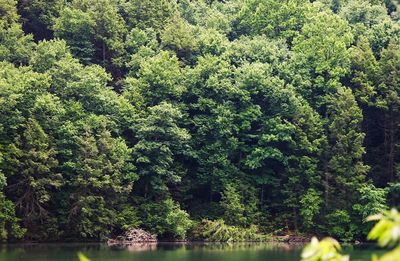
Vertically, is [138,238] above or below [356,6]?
below

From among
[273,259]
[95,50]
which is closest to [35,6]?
[95,50]

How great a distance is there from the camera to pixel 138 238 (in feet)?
135

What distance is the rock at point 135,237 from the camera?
41156 millimetres

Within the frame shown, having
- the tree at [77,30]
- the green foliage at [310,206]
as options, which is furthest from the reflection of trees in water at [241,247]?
the tree at [77,30]

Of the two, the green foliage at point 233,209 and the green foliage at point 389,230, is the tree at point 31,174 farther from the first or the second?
the green foliage at point 389,230

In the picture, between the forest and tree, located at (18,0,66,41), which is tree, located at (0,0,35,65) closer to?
the forest

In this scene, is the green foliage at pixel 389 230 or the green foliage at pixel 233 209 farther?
the green foliage at pixel 233 209

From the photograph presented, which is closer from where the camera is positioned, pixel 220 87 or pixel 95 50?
pixel 220 87

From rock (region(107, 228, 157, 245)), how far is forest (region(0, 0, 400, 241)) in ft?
2.58

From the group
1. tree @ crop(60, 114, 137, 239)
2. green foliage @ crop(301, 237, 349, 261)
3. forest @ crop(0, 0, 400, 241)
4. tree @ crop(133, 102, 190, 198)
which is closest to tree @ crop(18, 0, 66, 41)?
forest @ crop(0, 0, 400, 241)

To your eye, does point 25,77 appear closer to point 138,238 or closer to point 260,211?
point 138,238

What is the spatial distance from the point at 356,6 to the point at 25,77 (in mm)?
32102

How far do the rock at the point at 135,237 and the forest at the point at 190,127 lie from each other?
79 cm

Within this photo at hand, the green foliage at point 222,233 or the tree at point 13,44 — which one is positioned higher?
the tree at point 13,44
